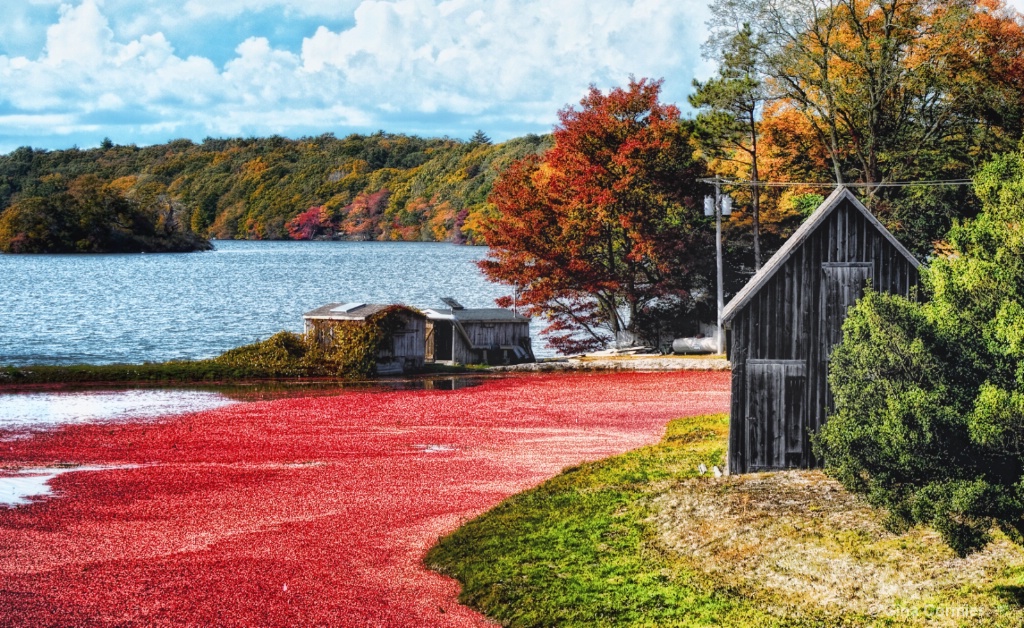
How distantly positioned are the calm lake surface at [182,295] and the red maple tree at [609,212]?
9341 millimetres

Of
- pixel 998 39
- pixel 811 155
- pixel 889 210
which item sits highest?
pixel 998 39

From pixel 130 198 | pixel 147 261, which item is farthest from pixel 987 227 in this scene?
pixel 130 198

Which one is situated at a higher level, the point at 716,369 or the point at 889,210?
the point at 889,210

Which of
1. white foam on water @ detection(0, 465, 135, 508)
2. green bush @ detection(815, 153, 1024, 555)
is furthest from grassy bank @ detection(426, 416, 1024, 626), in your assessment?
white foam on water @ detection(0, 465, 135, 508)

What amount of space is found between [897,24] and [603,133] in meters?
15.0

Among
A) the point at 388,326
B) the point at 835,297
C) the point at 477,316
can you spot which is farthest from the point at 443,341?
the point at 835,297

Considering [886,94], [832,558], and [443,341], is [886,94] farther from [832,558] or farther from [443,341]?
[832,558]

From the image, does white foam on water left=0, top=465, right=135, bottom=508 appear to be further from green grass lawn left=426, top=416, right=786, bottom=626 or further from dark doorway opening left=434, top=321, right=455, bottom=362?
dark doorway opening left=434, top=321, right=455, bottom=362

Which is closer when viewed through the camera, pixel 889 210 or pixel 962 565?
pixel 962 565

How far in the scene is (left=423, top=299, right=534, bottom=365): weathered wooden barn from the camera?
53938mm

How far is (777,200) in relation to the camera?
2483 inches

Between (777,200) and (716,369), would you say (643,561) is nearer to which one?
(716,369)

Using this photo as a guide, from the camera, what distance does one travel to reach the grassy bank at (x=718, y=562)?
15.7 metres

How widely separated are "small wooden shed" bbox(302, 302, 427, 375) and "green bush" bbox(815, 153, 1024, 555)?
33.4 m
